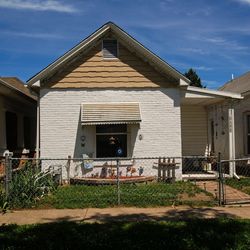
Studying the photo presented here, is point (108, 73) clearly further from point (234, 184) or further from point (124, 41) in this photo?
point (234, 184)

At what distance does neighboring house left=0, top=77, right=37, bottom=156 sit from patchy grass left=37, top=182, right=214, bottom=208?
3.92 meters

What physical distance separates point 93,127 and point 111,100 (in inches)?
43.1

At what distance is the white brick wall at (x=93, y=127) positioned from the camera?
15570mm

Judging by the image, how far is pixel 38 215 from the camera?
9.73 meters

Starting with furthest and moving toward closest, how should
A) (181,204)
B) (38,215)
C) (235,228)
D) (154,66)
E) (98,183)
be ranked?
(154,66), (98,183), (181,204), (38,215), (235,228)

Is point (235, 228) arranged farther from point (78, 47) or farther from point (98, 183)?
point (78, 47)

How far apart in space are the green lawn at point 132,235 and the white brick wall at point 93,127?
6.86 m

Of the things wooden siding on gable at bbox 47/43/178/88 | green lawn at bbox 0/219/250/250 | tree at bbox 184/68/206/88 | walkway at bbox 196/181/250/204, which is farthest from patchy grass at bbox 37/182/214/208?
tree at bbox 184/68/206/88

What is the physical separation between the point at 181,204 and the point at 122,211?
1.52 m

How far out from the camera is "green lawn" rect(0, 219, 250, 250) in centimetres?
711

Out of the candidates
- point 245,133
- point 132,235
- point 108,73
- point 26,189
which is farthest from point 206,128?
point 132,235

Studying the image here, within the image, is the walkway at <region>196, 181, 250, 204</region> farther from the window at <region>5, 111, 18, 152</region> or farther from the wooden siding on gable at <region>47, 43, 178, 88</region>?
the window at <region>5, 111, 18, 152</region>

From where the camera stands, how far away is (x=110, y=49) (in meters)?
15.7

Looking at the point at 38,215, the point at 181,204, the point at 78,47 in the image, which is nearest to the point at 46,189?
the point at 38,215
